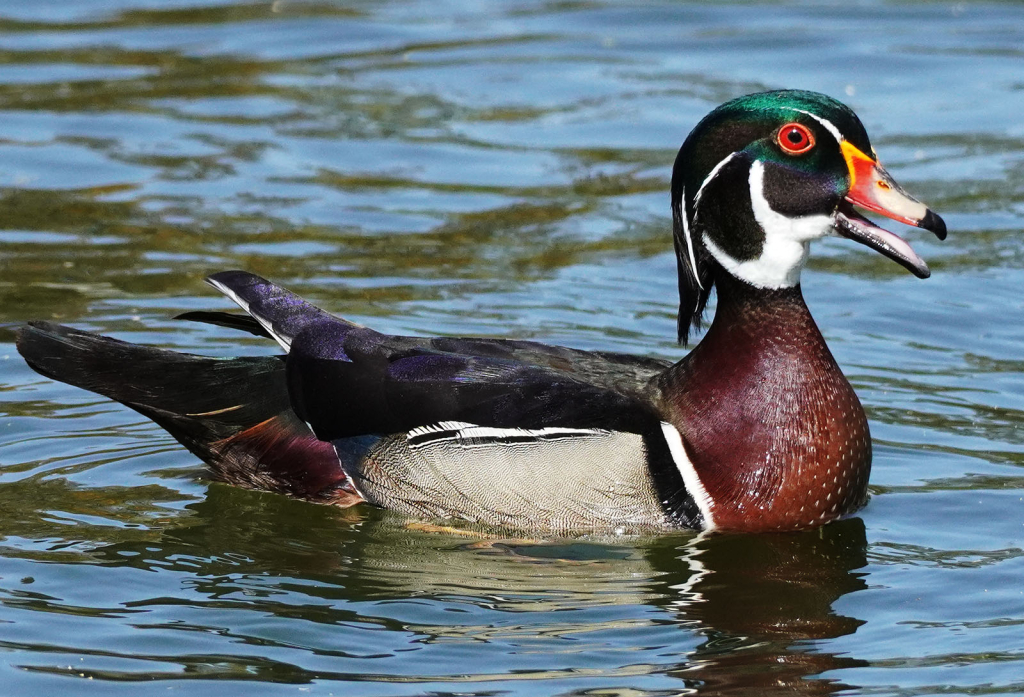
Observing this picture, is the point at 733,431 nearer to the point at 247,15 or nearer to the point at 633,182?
the point at 633,182

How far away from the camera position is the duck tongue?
688cm

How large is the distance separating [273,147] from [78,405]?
173 inches

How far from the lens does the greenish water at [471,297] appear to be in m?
6.17

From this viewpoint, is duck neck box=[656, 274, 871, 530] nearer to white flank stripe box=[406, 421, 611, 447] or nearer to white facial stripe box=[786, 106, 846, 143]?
white flank stripe box=[406, 421, 611, 447]

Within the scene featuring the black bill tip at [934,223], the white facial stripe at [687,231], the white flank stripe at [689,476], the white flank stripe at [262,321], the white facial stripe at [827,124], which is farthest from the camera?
the white flank stripe at [262,321]

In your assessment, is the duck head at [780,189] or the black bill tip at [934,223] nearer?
the black bill tip at [934,223]

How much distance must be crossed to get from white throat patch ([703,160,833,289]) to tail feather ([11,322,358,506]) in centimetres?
181

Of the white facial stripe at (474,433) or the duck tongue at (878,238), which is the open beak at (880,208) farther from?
the white facial stripe at (474,433)

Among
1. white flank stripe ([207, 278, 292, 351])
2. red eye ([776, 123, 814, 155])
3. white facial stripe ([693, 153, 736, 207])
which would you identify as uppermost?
red eye ([776, 123, 814, 155])

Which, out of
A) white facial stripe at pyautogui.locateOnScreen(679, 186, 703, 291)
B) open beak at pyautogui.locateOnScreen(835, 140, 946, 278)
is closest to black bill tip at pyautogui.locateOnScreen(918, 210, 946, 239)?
open beak at pyautogui.locateOnScreen(835, 140, 946, 278)

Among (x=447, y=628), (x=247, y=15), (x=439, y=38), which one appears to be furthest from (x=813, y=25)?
(x=447, y=628)

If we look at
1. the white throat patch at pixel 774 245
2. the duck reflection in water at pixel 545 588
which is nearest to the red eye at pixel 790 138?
the white throat patch at pixel 774 245

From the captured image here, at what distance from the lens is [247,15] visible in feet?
52.1

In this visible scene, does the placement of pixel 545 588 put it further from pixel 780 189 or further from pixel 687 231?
pixel 780 189
